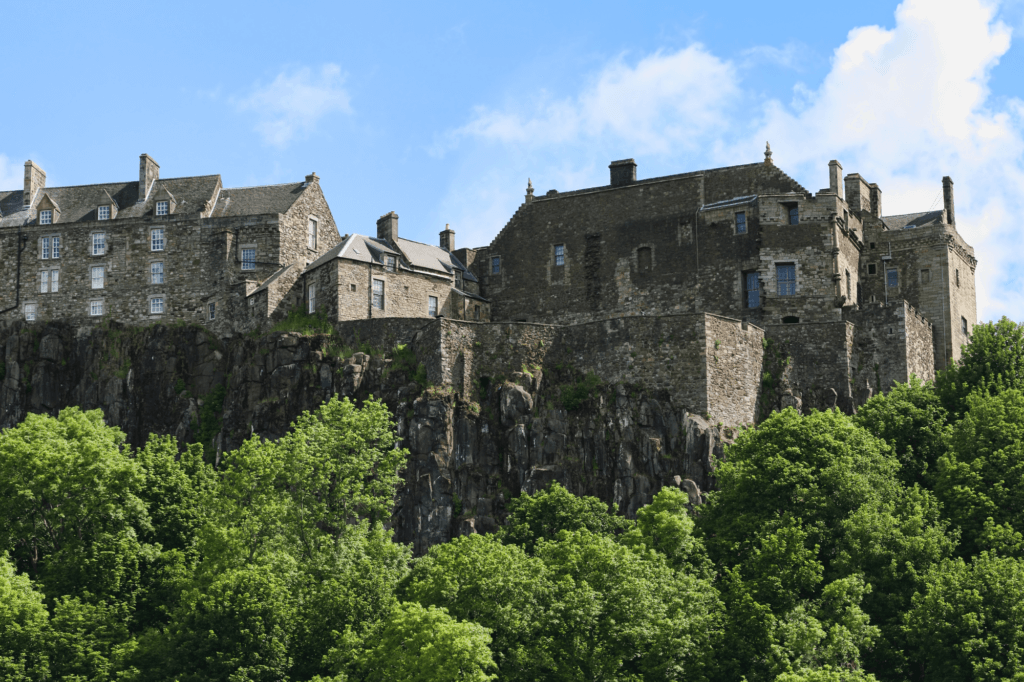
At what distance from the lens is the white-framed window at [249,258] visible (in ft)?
265

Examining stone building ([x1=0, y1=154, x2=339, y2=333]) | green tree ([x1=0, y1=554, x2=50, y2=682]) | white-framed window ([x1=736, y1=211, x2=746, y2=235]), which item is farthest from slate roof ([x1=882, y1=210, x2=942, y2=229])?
green tree ([x1=0, y1=554, x2=50, y2=682])

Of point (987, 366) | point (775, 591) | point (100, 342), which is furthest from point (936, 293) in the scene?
point (100, 342)

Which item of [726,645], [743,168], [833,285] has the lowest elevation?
[726,645]

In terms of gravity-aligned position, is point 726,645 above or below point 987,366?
below

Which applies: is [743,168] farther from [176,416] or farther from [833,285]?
[176,416]

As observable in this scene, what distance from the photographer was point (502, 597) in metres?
47.4

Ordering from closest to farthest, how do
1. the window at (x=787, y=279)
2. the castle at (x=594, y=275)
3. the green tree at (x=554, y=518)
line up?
1. the green tree at (x=554, y=518)
2. the castle at (x=594, y=275)
3. the window at (x=787, y=279)

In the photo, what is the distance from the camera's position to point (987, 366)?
61.7 meters

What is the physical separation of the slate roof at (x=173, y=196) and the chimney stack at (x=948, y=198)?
35.3 meters

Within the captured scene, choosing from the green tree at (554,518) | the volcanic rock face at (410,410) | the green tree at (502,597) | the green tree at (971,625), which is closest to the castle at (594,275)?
the volcanic rock face at (410,410)

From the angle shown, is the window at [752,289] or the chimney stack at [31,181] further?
the chimney stack at [31,181]

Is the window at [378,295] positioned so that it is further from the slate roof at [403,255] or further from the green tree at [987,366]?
the green tree at [987,366]

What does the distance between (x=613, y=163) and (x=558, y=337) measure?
16414mm

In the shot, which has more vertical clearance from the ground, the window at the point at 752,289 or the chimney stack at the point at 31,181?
the chimney stack at the point at 31,181
